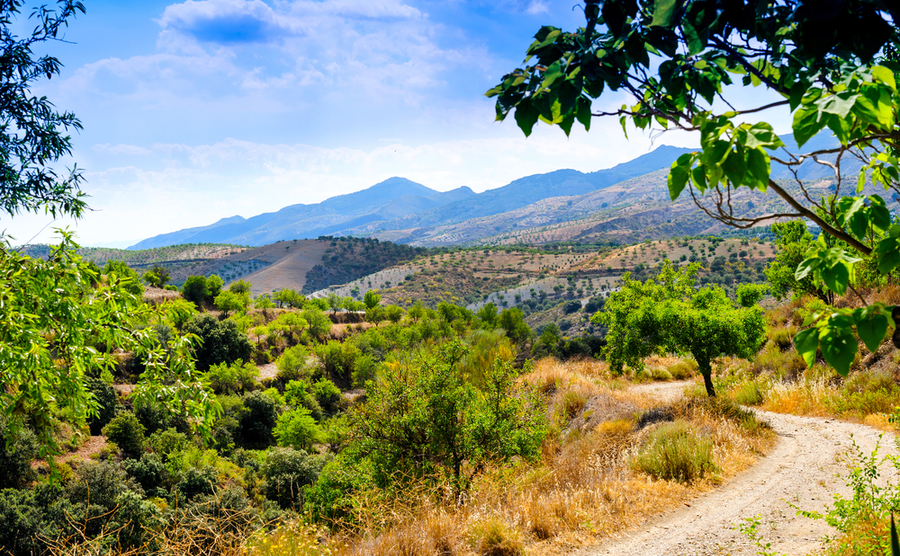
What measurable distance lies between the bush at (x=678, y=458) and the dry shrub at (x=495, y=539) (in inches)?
106

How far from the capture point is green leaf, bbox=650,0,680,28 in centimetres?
120

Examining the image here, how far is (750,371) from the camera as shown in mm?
13938

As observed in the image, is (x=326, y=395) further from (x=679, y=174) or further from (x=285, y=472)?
(x=679, y=174)

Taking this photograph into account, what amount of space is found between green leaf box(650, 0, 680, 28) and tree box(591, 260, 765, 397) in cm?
922

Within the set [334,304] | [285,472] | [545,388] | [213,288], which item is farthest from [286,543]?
[334,304]

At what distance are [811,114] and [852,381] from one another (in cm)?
1126

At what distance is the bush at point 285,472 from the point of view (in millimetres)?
19281

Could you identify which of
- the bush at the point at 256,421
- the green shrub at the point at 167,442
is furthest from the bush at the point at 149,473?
the bush at the point at 256,421

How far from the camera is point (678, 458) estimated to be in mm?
5820

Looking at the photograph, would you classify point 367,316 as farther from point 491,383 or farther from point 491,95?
point 491,95

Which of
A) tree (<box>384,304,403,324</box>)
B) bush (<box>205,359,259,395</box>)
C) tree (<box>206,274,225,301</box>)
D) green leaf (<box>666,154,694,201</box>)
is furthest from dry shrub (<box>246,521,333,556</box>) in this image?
tree (<box>384,304,403,324</box>)

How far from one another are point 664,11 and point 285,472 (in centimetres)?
2261

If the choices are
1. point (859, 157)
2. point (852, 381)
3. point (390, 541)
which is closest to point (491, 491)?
point (390, 541)

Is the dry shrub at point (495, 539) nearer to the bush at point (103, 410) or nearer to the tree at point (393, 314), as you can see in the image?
the bush at point (103, 410)
